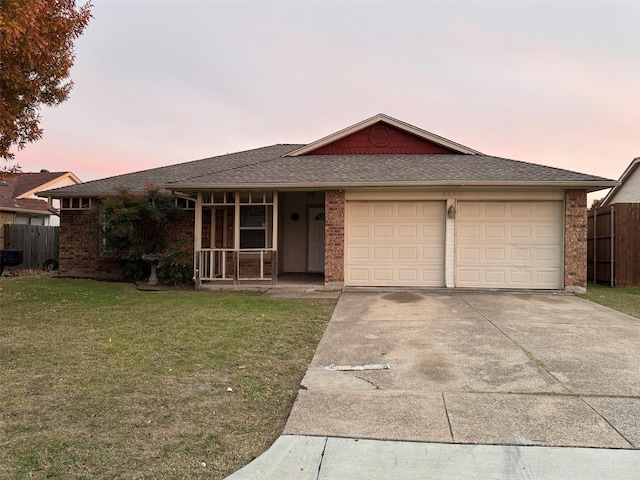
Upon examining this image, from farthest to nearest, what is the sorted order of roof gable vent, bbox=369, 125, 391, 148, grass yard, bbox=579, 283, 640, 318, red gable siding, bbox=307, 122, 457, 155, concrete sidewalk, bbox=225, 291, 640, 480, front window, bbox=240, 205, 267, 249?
roof gable vent, bbox=369, 125, 391, 148
red gable siding, bbox=307, 122, 457, 155
front window, bbox=240, 205, 267, 249
grass yard, bbox=579, 283, 640, 318
concrete sidewalk, bbox=225, 291, 640, 480

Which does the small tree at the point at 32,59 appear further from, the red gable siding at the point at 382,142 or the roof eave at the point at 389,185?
the red gable siding at the point at 382,142

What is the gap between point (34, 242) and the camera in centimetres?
1705

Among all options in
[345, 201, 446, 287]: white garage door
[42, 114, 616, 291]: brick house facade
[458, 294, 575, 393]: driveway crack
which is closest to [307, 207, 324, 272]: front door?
[42, 114, 616, 291]: brick house facade

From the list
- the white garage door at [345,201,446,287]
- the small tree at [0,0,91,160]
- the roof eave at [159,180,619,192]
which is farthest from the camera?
the white garage door at [345,201,446,287]

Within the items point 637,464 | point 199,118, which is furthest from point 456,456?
point 199,118

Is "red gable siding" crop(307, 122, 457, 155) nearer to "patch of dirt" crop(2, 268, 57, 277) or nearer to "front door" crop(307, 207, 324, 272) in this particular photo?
"front door" crop(307, 207, 324, 272)

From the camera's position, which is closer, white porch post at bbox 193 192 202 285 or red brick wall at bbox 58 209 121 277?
white porch post at bbox 193 192 202 285

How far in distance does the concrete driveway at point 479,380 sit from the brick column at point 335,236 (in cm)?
326

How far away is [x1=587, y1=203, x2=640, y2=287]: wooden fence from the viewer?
11367 millimetres

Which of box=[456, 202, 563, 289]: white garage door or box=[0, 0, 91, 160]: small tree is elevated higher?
box=[0, 0, 91, 160]: small tree

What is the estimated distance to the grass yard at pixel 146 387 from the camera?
270cm

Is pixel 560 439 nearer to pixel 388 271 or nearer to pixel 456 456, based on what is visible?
pixel 456 456

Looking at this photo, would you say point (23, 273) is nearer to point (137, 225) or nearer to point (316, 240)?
point (137, 225)

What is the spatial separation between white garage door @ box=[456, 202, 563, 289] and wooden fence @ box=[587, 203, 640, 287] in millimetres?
2767
